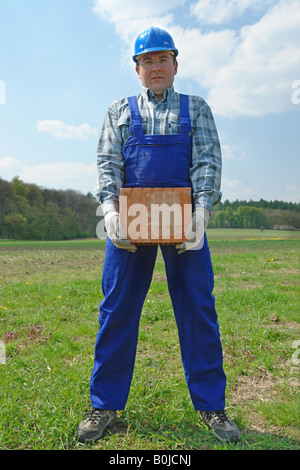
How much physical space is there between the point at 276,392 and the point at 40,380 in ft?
6.23

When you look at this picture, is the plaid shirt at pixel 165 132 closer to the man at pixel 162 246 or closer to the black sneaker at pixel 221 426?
the man at pixel 162 246

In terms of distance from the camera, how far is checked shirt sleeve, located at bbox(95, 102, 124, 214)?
2.40 meters

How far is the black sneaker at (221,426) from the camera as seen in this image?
2.26 metres

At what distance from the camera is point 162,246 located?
2492mm

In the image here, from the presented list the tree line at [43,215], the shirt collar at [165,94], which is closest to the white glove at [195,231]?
the shirt collar at [165,94]

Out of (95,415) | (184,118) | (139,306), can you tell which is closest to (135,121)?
(184,118)

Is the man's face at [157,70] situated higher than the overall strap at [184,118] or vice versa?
the man's face at [157,70]

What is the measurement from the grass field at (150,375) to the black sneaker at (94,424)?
5 centimetres

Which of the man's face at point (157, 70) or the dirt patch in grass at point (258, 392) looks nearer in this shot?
the man's face at point (157, 70)

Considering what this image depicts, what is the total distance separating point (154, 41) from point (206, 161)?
2.71 feet

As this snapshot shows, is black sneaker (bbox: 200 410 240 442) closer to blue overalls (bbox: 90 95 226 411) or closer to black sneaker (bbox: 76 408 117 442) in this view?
blue overalls (bbox: 90 95 226 411)

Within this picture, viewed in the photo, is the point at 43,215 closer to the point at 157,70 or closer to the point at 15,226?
the point at 15,226

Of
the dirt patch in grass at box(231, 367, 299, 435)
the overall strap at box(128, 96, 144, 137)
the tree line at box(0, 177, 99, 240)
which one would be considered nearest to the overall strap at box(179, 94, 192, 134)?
the overall strap at box(128, 96, 144, 137)

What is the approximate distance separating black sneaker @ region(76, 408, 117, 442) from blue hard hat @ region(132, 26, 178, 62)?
7.60 feet
